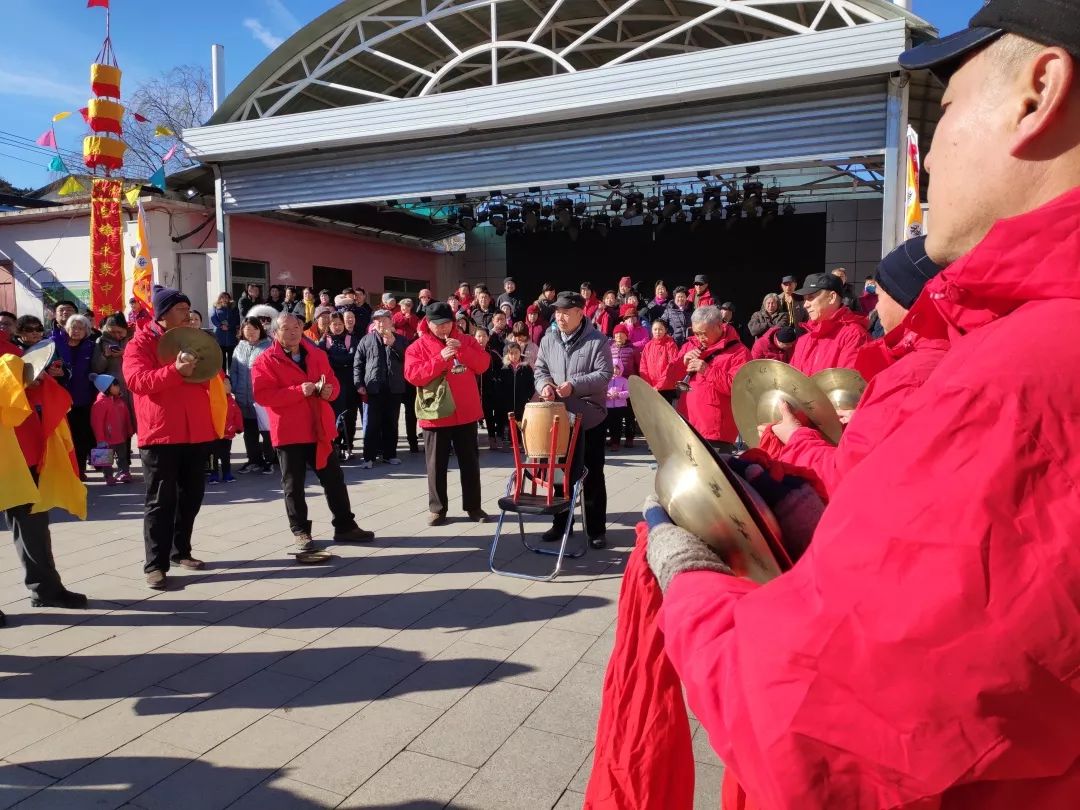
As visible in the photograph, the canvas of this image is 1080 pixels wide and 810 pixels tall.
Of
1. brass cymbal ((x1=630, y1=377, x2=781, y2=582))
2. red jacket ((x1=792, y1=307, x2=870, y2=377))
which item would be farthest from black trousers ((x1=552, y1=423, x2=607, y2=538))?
brass cymbal ((x1=630, y1=377, x2=781, y2=582))

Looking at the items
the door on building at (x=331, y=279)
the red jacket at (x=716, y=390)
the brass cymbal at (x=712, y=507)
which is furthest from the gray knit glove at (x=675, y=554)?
the door on building at (x=331, y=279)

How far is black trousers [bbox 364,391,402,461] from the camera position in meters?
8.87

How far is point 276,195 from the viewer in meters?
14.6

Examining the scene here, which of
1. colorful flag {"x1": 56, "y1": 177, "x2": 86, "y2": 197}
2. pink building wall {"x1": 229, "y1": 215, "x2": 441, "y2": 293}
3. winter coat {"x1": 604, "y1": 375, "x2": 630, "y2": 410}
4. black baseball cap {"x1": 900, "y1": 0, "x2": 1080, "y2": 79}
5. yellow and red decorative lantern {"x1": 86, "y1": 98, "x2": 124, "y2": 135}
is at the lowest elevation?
winter coat {"x1": 604, "y1": 375, "x2": 630, "y2": 410}

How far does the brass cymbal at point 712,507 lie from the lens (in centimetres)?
109

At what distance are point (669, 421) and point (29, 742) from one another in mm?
3139

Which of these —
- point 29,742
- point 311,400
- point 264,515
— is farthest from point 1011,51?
point 264,515

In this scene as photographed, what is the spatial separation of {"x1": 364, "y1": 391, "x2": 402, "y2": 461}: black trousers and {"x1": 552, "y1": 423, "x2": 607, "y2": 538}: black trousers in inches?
155

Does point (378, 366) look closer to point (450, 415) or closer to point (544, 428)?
point (450, 415)

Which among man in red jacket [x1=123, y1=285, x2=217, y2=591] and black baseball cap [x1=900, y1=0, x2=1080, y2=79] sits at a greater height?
black baseball cap [x1=900, y1=0, x2=1080, y2=79]

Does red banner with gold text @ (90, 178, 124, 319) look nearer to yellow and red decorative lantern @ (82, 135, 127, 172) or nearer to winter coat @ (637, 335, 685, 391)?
yellow and red decorative lantern @ (82, 135, 127, 172)

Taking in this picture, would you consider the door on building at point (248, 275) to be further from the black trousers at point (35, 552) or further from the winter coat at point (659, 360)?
the black trousers at point (35, 552)

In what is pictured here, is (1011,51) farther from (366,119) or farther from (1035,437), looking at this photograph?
(366,119)

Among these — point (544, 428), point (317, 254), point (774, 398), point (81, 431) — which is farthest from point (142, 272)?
point (774, 398)
